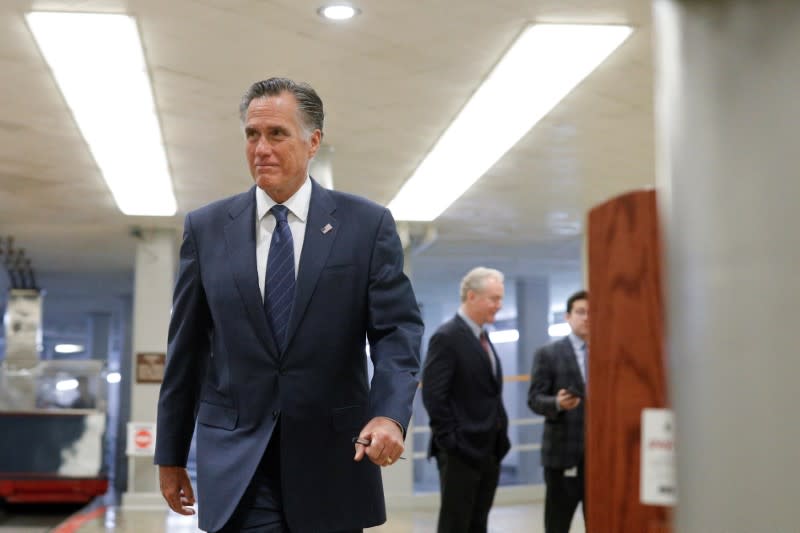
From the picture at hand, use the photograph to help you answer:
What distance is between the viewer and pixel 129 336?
2544 centimetres

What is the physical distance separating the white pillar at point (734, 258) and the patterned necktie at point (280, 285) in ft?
5.87

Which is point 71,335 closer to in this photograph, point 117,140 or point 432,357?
point 117,140

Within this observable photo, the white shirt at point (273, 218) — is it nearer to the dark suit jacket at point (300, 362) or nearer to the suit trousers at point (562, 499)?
the dark suit jacket at point (300, 362)

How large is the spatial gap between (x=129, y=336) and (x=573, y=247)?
12.4 meters

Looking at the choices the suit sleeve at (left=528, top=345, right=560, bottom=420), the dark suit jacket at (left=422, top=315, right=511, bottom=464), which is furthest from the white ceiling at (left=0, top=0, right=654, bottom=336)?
the suit sleeve at (left=528, top=345, right=560, bottom=420)

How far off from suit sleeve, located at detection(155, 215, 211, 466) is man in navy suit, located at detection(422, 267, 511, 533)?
12.1 ft

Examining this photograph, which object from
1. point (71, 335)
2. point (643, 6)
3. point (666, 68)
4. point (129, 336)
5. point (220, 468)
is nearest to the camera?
point (666, 68)

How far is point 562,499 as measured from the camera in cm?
679

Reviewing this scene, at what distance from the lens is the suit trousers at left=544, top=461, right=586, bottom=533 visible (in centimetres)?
675

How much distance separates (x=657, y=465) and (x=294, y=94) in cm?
159

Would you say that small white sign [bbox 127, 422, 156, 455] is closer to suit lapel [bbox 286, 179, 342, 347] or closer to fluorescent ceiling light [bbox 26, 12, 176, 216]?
fluorescent ceiling light [bbox 26, 12, 176, 216]

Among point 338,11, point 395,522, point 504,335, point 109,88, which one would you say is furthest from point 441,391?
point 504,335

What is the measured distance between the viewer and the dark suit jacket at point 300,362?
2.53 metres

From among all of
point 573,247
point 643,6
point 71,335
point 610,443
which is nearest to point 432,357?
point 643,6
